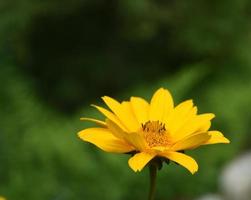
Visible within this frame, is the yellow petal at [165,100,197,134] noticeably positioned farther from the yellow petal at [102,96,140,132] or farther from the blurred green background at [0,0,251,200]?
the blurred green background at [0,0,251,200]

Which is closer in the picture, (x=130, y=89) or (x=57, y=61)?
(x=130, y=89)

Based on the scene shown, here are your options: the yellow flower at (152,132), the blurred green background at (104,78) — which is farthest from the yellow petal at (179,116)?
the blurred green background at (104,78)

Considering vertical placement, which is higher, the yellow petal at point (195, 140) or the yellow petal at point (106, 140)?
the yellow petal at point (106, 140)

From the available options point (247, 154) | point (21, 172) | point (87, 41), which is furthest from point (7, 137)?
point (247, 154)

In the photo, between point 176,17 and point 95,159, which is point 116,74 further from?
point 95,159

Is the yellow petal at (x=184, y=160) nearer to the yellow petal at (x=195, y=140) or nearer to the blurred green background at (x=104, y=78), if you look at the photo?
the yellow petal at (x=195, y=140)

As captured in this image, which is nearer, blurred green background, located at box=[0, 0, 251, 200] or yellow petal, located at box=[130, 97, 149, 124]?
yellow petal, located at box=[130, 97, 149, 124]

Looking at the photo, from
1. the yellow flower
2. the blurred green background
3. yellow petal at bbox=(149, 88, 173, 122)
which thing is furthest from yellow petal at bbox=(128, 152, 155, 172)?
the blurred green background

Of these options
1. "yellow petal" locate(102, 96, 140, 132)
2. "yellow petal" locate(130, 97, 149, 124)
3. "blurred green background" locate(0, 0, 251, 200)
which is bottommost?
"yellow petal" locate(102, 96, 140, 132)
